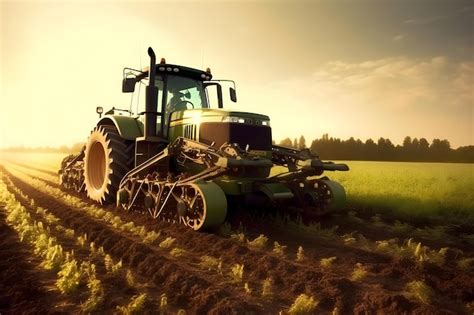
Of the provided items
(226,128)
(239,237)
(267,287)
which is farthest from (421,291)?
(226,128)

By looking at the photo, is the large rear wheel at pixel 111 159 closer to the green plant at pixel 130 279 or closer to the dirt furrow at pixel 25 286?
the dirt furrow at pixel 25 286

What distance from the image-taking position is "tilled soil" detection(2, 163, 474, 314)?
350 centimetres

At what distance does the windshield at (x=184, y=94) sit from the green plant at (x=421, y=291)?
576 cm

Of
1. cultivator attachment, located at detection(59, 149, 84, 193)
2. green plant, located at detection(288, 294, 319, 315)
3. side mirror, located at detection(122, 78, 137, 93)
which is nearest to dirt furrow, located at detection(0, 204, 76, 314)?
green plant, located at detection(288, 294, 319, 315)

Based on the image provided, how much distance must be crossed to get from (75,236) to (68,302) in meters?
2.70

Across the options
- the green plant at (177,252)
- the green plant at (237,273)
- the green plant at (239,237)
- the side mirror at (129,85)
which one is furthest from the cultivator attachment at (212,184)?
the side mirror at (129,85)

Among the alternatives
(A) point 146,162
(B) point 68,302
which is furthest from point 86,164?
(B) point 68,302

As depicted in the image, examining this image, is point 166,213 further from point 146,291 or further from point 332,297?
point 332,297

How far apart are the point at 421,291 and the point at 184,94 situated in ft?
20.3

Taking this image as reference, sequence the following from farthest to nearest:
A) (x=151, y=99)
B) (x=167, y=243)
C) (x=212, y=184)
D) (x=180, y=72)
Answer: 1. (x=180, y=72)
2. (x=151, y=99)
3. (x=212, y=184)
4. (x=167, y=243)

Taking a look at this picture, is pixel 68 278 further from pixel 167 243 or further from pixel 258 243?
pixel 258 243

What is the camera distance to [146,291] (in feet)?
12.6

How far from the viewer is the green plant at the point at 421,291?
366cm

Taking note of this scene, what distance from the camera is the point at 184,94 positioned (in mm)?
8406
